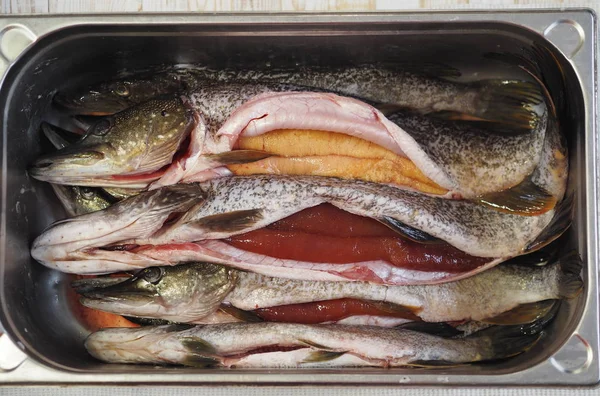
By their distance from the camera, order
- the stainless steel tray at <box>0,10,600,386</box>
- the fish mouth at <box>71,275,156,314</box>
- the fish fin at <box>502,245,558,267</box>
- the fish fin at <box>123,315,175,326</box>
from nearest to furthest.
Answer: the stainless steel tray at <box>0,10,600,386</box> → the fish mouth at <box>71,275,156,314</box> → the fish fin at <box>502,245,558,267</box> → the fish fin at <box>123,315,175,326</box>

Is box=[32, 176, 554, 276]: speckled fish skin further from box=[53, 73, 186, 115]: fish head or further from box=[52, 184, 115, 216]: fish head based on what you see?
box=[53, 73, 186, 115]: fish head

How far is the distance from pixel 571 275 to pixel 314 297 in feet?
3.25

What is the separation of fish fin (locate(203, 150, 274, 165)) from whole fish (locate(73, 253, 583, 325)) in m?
0.44

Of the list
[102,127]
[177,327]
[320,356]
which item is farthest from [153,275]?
[320,356]

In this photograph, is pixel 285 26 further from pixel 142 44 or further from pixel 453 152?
pixel 453 152

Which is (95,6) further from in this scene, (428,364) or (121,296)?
(428,364)

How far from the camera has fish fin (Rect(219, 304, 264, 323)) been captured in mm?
2291

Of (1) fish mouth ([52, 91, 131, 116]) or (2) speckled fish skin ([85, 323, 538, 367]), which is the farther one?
(1) fish mouth ([52, 91, 131, 116])

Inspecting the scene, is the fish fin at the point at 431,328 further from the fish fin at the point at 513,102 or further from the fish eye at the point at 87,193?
the fish eye at the point at 87,193

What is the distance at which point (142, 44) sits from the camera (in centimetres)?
235

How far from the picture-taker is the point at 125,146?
217cm

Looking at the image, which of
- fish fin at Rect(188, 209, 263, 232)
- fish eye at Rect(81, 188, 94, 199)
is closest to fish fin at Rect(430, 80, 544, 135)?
fish fin at Rect(188, 209, 263, 232)

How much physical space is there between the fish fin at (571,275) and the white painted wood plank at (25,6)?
2273 millimetres

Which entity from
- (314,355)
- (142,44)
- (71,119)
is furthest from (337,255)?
(71,119)
